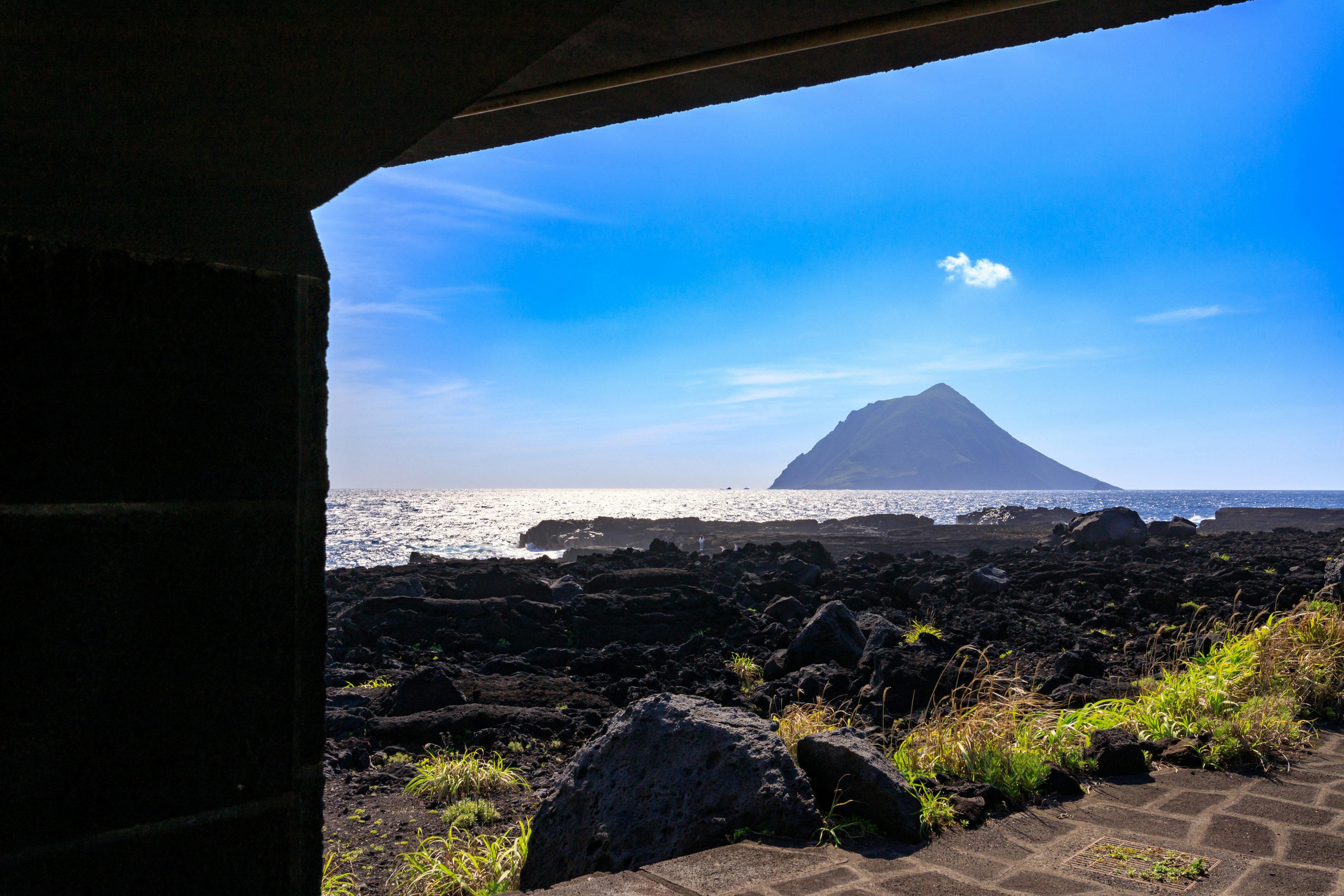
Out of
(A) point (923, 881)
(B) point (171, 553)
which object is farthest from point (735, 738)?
(B) point (171, 553)

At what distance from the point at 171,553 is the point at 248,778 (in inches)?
20.1

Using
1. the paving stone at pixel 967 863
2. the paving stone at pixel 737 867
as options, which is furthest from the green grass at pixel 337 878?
the paving stone at pixel 967 863

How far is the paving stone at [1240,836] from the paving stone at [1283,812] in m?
0.14

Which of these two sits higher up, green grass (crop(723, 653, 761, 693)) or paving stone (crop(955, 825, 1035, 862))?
paving stone (crop(955, 825, 1035, 862))

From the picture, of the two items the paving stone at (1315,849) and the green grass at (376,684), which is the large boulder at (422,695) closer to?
the green grass at (376,684)

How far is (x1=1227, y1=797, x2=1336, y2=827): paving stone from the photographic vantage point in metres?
3.97

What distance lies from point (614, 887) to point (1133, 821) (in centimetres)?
264

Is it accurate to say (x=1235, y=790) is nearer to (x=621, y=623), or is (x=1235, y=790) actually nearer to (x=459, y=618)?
(x=621, y=623)

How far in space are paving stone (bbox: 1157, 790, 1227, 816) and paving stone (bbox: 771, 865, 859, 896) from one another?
1.97 m

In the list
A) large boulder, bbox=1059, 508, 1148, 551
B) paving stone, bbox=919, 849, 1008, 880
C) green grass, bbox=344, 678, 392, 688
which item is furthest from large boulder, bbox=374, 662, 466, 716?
large boulder, bbox=1059, 508, 1148, 551

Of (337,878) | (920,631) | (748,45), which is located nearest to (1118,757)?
(337,878)

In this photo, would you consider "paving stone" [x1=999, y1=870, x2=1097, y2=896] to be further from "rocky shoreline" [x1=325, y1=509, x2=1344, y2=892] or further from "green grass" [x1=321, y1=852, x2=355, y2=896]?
"green grass" [x1=321, y1=852, x2=355, y2=896]

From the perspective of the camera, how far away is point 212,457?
1712 mm

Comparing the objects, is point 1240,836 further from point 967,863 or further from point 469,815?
point 469,815
